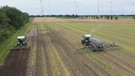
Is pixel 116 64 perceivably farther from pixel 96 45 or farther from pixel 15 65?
pixel 15 65

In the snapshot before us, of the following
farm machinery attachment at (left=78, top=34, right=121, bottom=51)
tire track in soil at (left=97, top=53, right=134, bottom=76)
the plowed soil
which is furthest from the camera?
farm machinery attachment at (left=78, top=34, right=121, bottom=51)

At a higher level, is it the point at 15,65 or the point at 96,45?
the point at 96,45

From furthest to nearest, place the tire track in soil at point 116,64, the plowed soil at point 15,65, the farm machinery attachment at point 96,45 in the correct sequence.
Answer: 1. the farm machinery attachment at point 96,45
2. the plowed soil at point 15,65
3. the tire track in soil at point 116,64

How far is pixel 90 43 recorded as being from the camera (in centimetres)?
2798

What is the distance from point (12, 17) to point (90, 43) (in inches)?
1477

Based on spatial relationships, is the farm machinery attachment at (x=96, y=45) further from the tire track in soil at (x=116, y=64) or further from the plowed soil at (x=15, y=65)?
the plowed soil at (x=15, y=65)

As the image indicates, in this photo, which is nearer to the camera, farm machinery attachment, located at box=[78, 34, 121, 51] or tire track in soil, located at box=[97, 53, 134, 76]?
tire track in soil, located at box=[97, 53, 134, 76]

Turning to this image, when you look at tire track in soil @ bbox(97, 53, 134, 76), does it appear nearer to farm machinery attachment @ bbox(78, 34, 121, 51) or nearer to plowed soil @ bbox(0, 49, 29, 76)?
farm machinery attachment @ bbox(78, 34, 121, 51)

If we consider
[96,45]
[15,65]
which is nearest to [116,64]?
[96,45]

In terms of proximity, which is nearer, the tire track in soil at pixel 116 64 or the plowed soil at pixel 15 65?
the tire track in soil at pixel 116 64

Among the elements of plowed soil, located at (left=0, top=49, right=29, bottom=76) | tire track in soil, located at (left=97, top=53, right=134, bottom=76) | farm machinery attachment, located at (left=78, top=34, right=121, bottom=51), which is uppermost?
farm machinery attachment, located at (left=78, top=34, right=121, bottom=51)

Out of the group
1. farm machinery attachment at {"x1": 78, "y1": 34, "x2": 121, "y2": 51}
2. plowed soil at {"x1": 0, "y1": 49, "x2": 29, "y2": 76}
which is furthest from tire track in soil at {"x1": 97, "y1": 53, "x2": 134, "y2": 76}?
plowed soil at {"x1": 0, "y1": 49, "x2": 29, "y2": 76}

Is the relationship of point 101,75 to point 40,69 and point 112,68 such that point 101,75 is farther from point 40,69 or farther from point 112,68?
point 40,69

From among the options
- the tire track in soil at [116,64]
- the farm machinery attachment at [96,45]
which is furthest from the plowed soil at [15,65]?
the farm machinery attachment at [96,45]
